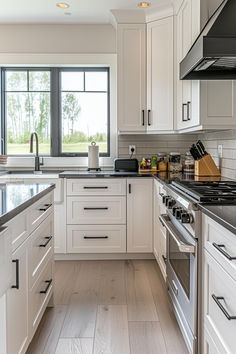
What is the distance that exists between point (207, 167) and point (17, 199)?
1.89 m

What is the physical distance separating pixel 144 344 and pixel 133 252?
1.58 meters

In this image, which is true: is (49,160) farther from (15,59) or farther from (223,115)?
(223,115)

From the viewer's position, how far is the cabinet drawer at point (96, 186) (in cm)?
360

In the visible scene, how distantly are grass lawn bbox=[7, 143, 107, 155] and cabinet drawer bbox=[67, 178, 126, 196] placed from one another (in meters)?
0.86

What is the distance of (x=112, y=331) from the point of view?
224cm

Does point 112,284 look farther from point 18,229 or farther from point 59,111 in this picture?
point 59,111

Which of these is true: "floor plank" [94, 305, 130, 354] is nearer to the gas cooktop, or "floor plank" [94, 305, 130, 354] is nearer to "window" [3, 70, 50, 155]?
the gas cooktop

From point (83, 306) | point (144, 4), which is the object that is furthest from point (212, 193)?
point (144, 4)

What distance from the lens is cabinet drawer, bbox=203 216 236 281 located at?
127 centimetres

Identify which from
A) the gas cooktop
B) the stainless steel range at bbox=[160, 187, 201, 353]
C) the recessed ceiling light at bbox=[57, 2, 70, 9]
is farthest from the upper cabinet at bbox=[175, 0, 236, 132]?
the recessed ceiling light at bbox=[57, 2, 70, 9]

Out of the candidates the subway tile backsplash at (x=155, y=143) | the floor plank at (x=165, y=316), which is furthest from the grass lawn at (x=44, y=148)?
the floor plank at (x=165, y=316)

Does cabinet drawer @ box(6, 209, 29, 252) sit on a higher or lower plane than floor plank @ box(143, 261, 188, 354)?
higher

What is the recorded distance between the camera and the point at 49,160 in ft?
14.1

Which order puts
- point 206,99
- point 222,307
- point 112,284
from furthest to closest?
point 112,284, point 206,99, point 222,307
